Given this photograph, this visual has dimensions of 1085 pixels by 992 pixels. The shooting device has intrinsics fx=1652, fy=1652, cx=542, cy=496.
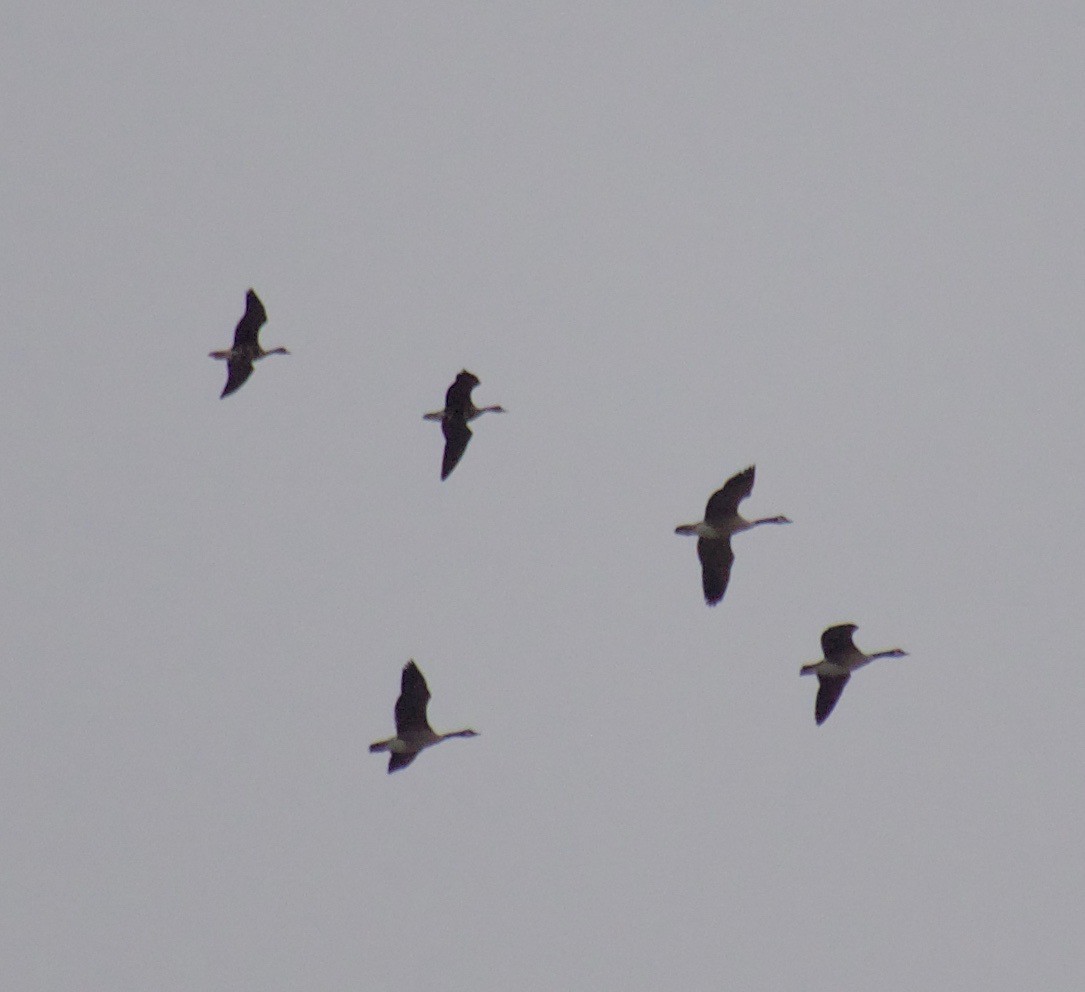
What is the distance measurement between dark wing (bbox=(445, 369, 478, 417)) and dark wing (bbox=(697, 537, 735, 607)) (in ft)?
14.2

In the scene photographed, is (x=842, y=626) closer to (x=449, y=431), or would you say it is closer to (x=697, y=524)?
(x=697, y=524)

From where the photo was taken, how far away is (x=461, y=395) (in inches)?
993

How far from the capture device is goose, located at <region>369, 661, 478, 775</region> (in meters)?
21.9

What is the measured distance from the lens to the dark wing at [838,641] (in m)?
22.1

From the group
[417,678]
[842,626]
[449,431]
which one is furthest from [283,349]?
[842,626]

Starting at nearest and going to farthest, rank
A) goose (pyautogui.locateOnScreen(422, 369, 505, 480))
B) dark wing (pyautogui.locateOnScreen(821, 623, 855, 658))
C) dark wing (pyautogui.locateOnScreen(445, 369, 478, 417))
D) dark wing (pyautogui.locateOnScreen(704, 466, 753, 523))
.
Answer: dark wing (pyautogui.locateOnScreen(821, 623, 855, 658)) → dark wing (pyautogui.locateOnScreen(704, 466, 753, 523)) → dark wing (pyautogui.locateOnScreen(445, 369, 478, 417)) → goose (pyautogui.locateOnScreen(422, 369, 505, 480))

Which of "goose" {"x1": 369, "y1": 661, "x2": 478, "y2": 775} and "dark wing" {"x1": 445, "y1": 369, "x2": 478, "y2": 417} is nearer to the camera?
"goose" {"x1": 369, "y1": 661, "x2": 478, "y2": 775}

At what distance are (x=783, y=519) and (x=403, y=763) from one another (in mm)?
6384

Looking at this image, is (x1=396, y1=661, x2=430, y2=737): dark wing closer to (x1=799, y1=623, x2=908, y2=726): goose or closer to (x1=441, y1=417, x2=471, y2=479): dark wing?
(x1=441, y1=417, x2=471, y2=479): dark wing

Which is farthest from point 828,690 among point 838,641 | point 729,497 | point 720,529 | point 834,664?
point 729,497

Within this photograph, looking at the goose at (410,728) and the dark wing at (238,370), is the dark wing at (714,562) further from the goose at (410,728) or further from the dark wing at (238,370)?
the dark wing at (238,370)

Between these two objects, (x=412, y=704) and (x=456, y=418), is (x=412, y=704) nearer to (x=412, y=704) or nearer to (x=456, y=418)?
(x=412, y=704)

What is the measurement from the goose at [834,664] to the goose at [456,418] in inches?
248

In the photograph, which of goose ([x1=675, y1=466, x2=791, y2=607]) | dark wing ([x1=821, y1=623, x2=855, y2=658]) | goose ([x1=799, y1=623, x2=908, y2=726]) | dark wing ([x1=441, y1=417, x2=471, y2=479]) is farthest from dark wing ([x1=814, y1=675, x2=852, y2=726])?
dark wing ([x1=441, y1=417, x2=471, y2=479])
